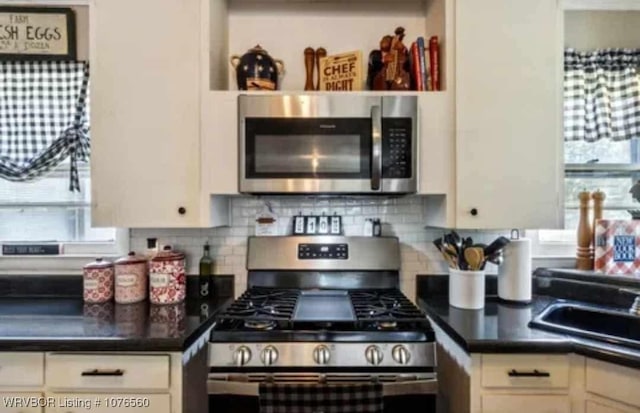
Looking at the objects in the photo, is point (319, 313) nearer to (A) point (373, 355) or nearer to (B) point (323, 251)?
(A) point (373, 355)

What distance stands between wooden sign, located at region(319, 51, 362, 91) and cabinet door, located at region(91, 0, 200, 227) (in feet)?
1.90

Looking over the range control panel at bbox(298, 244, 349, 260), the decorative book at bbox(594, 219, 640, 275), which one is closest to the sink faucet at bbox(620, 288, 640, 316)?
the decorative book at bbox(594, 219, 640, 275)

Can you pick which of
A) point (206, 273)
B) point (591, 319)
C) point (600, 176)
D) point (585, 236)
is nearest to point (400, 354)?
point (591, 319)

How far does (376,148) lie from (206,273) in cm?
101

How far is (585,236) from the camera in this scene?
211 centimetres

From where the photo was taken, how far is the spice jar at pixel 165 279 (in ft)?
6.40

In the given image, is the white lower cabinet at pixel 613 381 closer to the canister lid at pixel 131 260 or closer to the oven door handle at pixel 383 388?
the oven door handle at pixel 383 388

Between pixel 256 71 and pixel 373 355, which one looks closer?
pixel 373 355

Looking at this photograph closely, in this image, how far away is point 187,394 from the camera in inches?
61.6

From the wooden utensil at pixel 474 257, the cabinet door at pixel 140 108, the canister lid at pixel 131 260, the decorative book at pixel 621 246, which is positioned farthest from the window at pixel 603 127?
the canister lid at pixel 131 260

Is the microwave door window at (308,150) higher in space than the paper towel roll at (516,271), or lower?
higher

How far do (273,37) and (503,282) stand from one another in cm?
158

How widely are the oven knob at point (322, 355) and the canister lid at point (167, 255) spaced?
83 centimetres

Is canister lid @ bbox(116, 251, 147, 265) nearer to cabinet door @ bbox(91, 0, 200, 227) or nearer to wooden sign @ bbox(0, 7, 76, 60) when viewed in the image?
cabinet door @ bbox(91, 0, 200, 227)
